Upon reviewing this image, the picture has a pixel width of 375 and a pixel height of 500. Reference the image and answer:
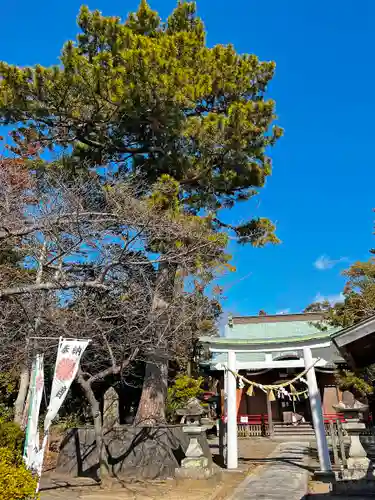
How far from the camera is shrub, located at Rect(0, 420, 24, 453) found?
9.70 metres

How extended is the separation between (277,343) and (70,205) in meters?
8.68

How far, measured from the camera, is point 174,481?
30.5 feet

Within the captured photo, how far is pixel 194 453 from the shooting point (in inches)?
369

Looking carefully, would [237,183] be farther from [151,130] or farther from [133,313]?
[133,313]

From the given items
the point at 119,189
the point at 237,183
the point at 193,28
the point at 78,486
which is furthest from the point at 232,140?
the point at 78,486

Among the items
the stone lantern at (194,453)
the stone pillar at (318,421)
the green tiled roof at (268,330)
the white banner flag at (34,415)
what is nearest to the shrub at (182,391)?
the stone lantern at (194,453)

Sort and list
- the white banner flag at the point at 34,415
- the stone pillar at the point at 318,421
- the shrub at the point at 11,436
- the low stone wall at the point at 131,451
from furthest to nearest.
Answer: the stone pillar at the point at 318,421 < the low stone wall at the point at 131,451 < the shrub at the point at 11,436 < the white banner flag at the point at 34,415

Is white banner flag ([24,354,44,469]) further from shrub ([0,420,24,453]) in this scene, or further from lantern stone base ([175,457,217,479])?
lantern stone base ([175,457,217,479])

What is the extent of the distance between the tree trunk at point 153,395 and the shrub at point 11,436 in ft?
9.96

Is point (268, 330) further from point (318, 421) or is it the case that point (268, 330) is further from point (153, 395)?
point (153, 395)

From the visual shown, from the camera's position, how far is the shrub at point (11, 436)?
9703 mm

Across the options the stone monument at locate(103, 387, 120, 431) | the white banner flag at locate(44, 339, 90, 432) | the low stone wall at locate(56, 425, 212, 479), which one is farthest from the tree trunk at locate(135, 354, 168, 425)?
the white banner flag at locate(44, 339, 90, 432)

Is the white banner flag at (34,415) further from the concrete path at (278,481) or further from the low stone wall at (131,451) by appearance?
the concrete path at (278,481)

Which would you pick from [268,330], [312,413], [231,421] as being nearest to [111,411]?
[231,421]
